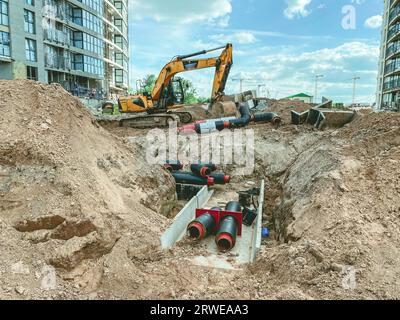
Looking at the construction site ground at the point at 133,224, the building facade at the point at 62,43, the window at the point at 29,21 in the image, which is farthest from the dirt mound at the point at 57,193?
the window at the point at 29,21

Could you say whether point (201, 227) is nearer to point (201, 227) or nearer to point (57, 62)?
point (201, 227)

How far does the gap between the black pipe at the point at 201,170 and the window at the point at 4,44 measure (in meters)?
19.7

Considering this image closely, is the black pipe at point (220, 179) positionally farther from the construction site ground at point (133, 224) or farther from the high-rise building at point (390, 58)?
the high-rise building at point (390, 58)

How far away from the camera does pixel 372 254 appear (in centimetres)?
410

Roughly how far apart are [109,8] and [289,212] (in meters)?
46.2

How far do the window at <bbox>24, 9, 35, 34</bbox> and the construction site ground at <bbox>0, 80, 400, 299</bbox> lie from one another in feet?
75.8

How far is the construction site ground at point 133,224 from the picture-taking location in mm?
3857

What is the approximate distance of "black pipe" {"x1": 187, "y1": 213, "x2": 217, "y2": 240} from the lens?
624cm

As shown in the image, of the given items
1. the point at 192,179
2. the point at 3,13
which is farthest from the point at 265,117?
the point at 3,13

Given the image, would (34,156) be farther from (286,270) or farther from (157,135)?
(157,135)

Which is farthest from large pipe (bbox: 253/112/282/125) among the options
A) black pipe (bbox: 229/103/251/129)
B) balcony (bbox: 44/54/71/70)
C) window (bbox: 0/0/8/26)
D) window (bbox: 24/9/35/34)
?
balcony (bbox: 44/54/71/70)

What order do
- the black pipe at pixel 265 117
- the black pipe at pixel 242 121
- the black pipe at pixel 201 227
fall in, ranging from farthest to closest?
the black pipe at pixel 265 117 → the black pipe at pixel 242 121 → the black pipe at pixel 201 227

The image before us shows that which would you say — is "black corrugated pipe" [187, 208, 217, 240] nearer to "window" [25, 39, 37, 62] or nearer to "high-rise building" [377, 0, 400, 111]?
"window" [25, 39, 37, 62]
